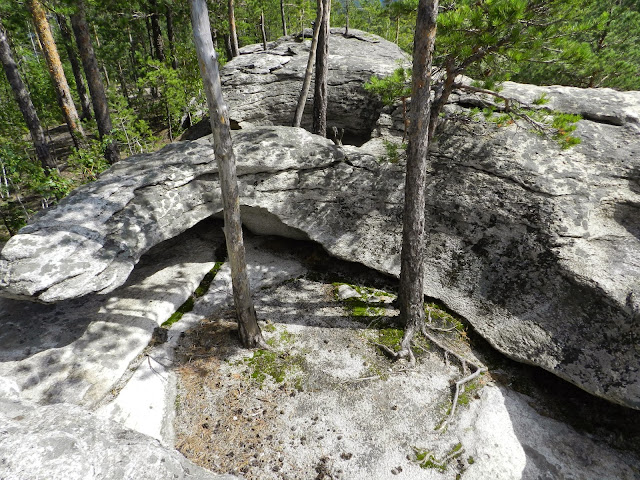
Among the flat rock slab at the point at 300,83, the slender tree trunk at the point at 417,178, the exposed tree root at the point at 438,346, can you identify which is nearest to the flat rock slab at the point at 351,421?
the exposed tree root at the point at 438,346

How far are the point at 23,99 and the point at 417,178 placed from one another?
38.4ft

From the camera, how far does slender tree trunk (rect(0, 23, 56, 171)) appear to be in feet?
31.5

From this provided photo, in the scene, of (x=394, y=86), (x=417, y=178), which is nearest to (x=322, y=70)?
(x=394, y=86)

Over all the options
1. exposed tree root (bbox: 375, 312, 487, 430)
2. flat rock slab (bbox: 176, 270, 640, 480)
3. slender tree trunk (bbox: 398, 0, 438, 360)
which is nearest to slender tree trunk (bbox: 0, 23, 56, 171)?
flat rock slab (bbox: 176, 270, 640, 480)

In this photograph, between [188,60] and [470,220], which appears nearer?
[470,220]

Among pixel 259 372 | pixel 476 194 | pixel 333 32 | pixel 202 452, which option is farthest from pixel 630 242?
pixel 333 32

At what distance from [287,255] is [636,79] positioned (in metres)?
12.2

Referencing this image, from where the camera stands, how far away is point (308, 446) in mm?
5047

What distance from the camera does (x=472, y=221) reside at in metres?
7.23

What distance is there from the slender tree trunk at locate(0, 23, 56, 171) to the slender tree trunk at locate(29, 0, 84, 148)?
91 centimetres

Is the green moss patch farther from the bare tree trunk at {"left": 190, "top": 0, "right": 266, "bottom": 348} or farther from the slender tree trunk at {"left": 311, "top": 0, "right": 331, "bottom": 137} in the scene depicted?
the slender tree trunk at {"left": 311, "top": 0, "right": 331, "bottom": 137}

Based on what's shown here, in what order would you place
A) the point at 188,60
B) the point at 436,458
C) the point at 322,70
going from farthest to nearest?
the point at 188,60, the point at 322,70, the point at 436,458

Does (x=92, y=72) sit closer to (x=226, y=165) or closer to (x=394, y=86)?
(x=226, y=165)

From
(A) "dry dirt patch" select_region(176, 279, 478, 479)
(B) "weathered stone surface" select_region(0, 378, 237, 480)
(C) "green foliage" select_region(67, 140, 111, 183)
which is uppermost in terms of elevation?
(C) "green foliage" select_region(67, 140, 111, 183)
